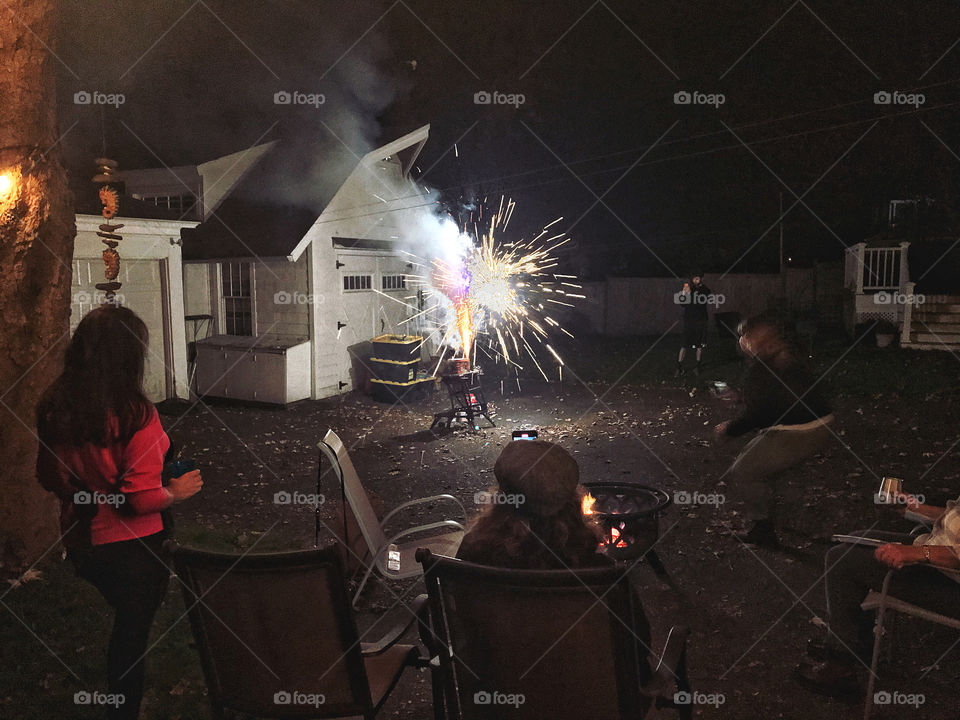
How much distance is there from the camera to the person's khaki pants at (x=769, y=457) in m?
5.86

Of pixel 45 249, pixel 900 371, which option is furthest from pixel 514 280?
pixel 45 249

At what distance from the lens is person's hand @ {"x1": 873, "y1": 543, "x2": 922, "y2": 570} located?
364 centimetres

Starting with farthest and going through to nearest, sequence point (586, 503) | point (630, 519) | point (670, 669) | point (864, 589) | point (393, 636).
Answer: point (630, 519)
point (586, 503)
point (864, 589)
point (393, 636)
point (670, 669)

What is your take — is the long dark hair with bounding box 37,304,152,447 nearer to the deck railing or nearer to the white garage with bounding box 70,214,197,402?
the white garage with bounding box 70,214,197,402

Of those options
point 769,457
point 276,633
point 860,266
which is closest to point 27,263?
point 276,633

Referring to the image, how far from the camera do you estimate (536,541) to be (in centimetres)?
291

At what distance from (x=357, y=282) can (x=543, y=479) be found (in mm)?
13561

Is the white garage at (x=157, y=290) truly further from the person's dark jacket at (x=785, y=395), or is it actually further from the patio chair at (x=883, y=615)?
the patio chair at (x=883, y=615)

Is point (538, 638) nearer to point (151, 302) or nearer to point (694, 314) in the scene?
point (151, 302)

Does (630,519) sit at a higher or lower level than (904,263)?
lower

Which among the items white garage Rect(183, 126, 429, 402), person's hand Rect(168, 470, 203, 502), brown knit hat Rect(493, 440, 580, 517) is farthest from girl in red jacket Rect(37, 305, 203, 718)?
white garage Rect(183, 126, 429, 402)

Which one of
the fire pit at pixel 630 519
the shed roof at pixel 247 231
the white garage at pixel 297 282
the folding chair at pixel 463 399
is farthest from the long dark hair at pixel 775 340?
the shed roof at pixel 247 231

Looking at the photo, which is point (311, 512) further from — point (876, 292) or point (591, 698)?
point (876, 292)

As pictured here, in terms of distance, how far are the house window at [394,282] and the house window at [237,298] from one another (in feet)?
10.5
